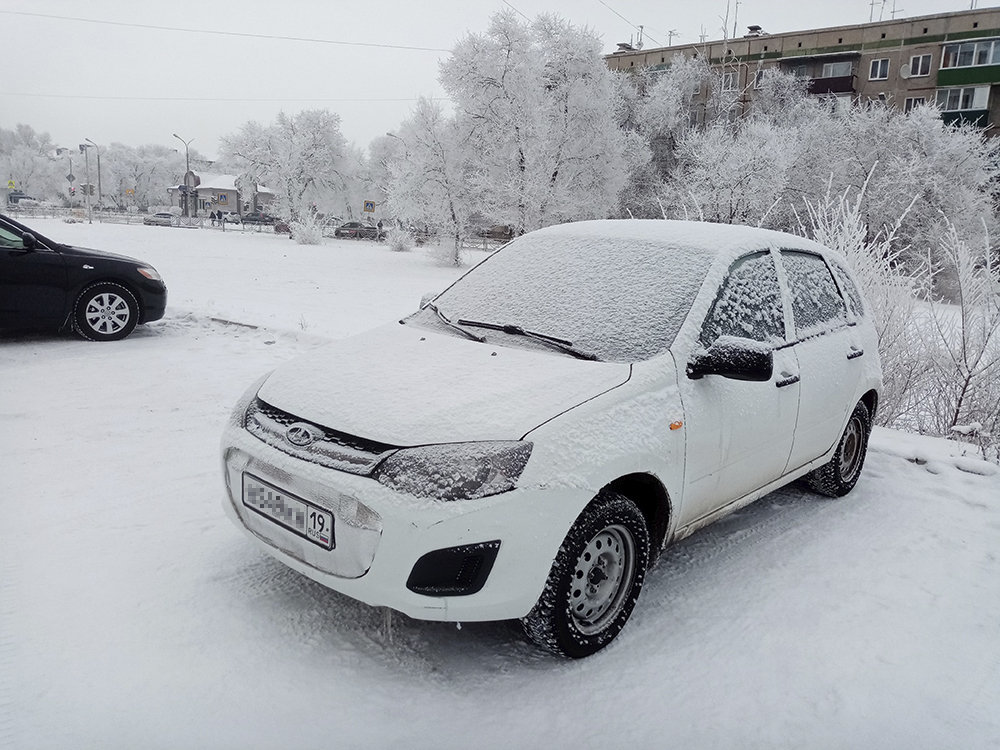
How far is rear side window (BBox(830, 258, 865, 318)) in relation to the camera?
14.5 feet

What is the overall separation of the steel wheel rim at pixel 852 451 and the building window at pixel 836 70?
53.8m

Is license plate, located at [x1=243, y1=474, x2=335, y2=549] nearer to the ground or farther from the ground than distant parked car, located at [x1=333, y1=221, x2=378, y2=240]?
nearer to the ground

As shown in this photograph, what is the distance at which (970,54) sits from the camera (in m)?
44.7

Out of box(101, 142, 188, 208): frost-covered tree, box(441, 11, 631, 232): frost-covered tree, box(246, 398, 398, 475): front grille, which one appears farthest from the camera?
box(101, 142, 188, 208): frost-covered tree

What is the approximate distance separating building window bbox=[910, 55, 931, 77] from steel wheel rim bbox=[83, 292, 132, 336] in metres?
54.4

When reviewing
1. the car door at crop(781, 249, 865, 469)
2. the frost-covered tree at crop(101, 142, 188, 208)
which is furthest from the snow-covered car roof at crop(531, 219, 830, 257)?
the frost-covered tree at crop(101, 142, 188, 208)

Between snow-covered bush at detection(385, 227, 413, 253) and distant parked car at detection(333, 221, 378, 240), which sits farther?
distant parked car at detection(333, 221, 378, 240)

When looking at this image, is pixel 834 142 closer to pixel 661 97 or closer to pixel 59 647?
pixel 661 97

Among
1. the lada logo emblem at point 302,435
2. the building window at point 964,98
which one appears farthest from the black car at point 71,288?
the building window at point 964,98

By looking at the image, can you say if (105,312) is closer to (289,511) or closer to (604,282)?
(289,511)

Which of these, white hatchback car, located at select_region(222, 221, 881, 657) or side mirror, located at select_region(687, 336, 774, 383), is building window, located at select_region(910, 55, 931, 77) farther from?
side mirror, located at select_region(687, 336, 774, 383)

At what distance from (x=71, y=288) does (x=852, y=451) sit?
7.75 metres

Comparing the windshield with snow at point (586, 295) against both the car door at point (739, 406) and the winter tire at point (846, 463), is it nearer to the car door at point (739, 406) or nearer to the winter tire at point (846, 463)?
the car door at point (739, 406)

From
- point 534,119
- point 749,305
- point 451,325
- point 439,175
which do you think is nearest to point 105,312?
point 451,325
